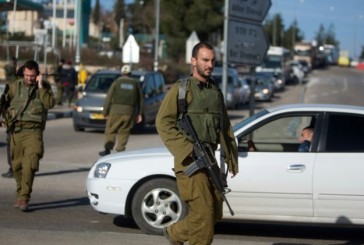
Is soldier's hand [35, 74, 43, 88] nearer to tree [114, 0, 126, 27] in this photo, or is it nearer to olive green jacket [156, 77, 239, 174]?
olive green jacket [156, 77, 239, 174]

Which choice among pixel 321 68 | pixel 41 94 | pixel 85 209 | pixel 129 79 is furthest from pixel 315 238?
pixel 321 68

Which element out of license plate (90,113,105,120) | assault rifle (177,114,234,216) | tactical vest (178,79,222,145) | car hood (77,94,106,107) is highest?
tactical vest (178,79,222,145)

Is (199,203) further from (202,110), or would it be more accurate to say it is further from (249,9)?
(249,9)

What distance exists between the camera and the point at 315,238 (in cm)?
852

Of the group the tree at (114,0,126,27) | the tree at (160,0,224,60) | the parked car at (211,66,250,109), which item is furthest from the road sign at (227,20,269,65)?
the tree at (114,0,126,27)

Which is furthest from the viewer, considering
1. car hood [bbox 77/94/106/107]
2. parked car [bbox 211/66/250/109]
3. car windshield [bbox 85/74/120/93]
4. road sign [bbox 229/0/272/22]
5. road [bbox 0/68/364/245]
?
parked car [bbox 211/66/250/109]

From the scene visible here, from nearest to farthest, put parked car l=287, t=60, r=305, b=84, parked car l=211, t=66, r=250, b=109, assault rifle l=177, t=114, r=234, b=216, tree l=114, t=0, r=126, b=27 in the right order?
assault rifle l=177, t=114, r=234, b=216, parked car l=211, t=66, r=250, b=109, parked car l=287, t=60, r=305, b=84, tree l=114, t=0, r=126, b=27

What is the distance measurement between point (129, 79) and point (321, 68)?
97386mm

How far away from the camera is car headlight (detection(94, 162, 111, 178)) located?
8.42 metres

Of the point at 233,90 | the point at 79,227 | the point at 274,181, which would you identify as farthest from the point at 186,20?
the point at 274,181

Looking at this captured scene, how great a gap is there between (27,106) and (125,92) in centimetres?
531

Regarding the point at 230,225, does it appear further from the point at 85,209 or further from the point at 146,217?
the point at 85,209

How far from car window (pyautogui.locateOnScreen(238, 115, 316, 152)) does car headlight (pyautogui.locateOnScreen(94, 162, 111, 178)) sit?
138 centimetres

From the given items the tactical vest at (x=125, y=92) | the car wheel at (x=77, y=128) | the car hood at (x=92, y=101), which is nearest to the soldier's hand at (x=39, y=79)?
the tactical vest at (x=125, y=92)
